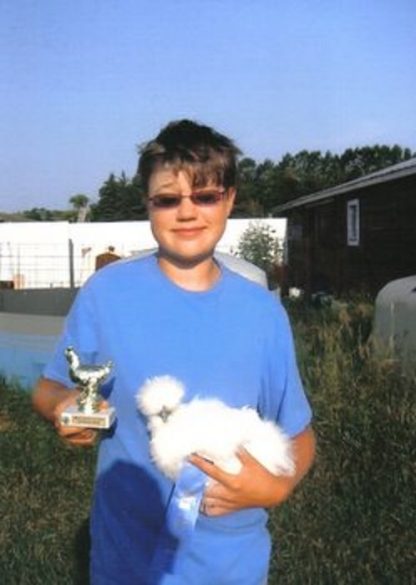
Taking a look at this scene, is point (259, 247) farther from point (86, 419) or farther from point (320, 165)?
point (320, 165)

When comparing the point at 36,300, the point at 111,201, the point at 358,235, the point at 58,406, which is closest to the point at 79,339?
the point at 58,406

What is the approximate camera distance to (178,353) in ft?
5.99

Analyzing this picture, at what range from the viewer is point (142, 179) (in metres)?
1.97

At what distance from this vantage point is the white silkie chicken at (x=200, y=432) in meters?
1.44

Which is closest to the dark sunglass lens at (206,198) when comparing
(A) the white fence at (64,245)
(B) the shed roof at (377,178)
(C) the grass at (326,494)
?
(C) the grass at (326,494)

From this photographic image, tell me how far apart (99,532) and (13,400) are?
507 cm

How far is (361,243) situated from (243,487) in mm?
17498

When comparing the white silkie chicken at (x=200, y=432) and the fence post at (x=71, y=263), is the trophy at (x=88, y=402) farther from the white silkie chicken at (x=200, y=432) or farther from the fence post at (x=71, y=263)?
the fence post at (x=71, y=263)

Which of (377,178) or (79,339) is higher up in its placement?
(377,178)

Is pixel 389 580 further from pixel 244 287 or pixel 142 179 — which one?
pixel 142 179

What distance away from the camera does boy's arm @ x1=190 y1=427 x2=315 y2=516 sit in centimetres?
149

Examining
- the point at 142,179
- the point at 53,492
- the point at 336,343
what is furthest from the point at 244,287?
the point at 336,343

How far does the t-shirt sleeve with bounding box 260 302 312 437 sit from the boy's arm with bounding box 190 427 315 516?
27 centimetres

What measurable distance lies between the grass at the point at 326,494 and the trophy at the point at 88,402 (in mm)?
2315
